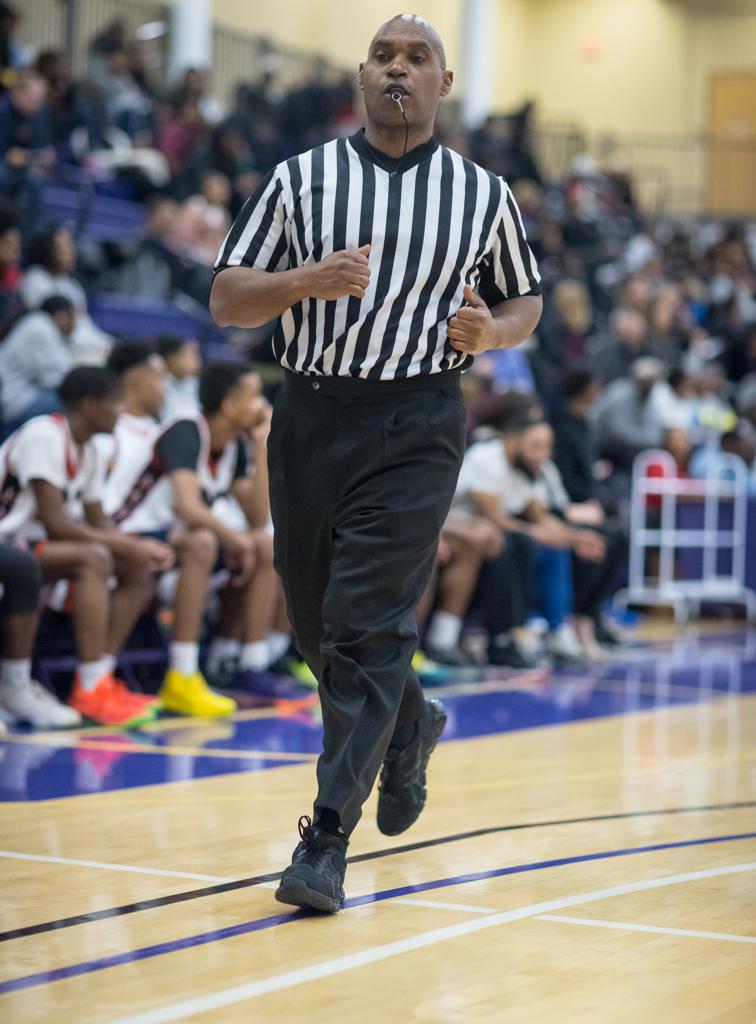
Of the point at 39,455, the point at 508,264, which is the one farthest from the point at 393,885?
the point at 39,455

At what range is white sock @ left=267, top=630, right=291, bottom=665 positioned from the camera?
23.7 ft

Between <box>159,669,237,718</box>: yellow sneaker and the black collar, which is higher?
the black collar

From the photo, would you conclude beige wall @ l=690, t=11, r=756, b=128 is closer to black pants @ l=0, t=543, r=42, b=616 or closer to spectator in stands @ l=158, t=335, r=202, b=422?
spectator in stands @ l=158, t=335, r=202, b=422

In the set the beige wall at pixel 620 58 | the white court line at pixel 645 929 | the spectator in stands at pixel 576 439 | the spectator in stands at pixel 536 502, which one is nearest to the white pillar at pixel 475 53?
the beige wall at pixel 620 58

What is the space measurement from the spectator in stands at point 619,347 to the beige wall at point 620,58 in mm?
12566

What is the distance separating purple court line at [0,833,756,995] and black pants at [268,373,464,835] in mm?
223

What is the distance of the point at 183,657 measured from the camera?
6379 mm

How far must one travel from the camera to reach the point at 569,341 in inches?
532

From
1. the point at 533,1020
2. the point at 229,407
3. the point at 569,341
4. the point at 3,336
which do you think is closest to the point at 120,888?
the point at 533,1020

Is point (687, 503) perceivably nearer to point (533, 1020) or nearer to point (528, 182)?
point (528, 182)

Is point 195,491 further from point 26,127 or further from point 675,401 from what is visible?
point 675,401

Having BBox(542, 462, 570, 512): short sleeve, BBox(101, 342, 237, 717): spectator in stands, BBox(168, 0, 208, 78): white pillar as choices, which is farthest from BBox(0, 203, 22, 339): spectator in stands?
BBox(168, 0, 208, 78): white pillar

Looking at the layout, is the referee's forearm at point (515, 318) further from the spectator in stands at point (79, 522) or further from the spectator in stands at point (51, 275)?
the spectator in stands at point (51, 275)

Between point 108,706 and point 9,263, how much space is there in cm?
371
